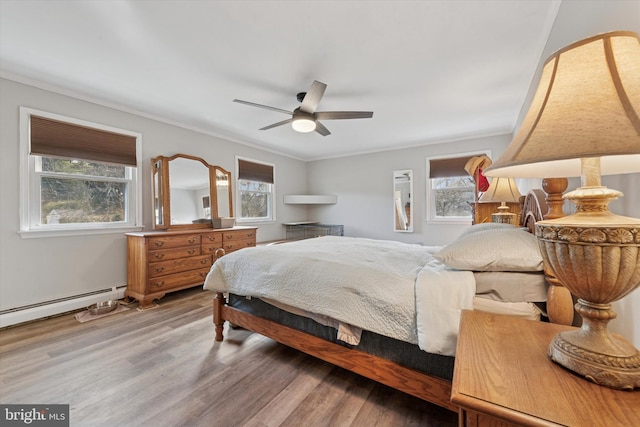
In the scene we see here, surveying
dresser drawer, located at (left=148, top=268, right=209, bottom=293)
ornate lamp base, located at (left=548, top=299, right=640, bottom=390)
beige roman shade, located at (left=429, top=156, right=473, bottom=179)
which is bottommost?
dresser drawer, located at (left=148, top=268, right=209, bottom=293)

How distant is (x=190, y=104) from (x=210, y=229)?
169 centimetres

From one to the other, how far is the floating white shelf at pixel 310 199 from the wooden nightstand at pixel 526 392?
16.4 feet

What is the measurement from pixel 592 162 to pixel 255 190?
484cm

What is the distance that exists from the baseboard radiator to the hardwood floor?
0.12m

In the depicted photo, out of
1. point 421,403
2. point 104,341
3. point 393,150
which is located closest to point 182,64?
point 104,341

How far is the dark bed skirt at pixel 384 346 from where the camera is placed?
1294 mm

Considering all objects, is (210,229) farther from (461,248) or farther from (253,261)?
(461,248)

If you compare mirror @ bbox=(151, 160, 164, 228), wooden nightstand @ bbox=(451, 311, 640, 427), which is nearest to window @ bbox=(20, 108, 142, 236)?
mirror @ bbox=(151, 160, 164, 228)

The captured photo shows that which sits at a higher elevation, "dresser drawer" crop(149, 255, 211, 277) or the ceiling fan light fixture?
the ceiling fan light fixture

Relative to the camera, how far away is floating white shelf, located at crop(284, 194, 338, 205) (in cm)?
567

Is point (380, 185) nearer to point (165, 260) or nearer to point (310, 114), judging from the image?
point (310, 114)

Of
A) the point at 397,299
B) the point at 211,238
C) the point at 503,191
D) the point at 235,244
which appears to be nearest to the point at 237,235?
the point at 235,244

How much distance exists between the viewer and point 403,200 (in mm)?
4957

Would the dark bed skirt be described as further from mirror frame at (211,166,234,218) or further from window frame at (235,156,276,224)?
window frame at (235,156,276,224)
